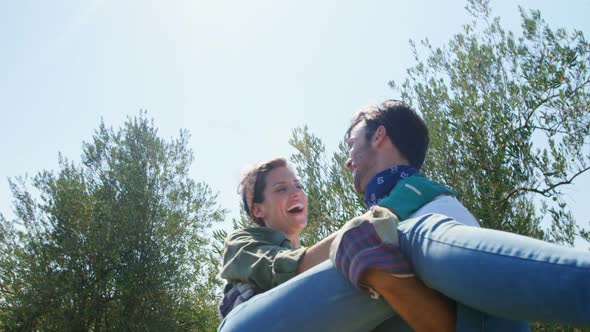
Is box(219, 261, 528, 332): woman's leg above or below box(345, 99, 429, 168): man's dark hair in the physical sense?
below

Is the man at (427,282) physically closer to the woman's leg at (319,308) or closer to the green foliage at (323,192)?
the woman's leg at (319,308)

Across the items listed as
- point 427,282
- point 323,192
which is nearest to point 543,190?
point 323,192

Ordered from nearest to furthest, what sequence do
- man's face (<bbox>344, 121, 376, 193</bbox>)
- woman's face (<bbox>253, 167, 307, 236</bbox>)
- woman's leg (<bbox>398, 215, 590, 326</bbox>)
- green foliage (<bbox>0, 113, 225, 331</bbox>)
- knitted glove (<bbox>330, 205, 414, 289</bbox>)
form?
woman's leg (<bbox>398, 215, 590, 326</bbox>) < knitted glove (<bbox>330, 205, 414, 289</bbox>) < man's face (<bbox>344, 121, 376, 193</bbox>) < woman's face (<bbox>253, 167, 307, 236</bbox>) < green foliage (<bbox>0, 113, 225, 331</bbox>)

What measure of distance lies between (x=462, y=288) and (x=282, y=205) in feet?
5.69

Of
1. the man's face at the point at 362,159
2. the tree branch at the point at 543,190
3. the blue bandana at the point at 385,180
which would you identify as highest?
the man's face at the point at 362,159

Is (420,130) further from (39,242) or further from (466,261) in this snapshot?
(39,242)

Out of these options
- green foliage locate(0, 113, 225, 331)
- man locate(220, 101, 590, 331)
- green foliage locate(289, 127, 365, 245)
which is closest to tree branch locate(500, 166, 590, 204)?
green foliage locate(289, 127, 365, 245)

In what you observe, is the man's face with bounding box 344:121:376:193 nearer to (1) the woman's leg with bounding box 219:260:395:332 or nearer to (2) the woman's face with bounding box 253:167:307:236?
(2) the woman's face with bounding box 253:167:307:236

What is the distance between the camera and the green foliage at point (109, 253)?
14.8 metres

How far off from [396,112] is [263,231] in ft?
3.11

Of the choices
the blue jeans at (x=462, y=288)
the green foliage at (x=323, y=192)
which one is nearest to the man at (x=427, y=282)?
the blue jeans at (x=462, y=288)

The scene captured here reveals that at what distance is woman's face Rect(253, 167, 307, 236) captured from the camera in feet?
9.83

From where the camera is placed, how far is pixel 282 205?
3.00m

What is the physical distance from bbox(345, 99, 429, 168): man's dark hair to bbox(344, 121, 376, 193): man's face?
4cm
